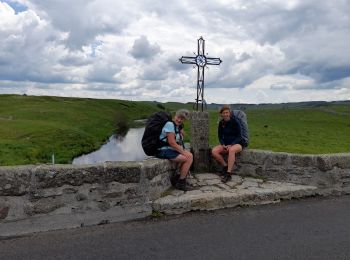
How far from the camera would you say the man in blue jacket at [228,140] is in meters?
7.53

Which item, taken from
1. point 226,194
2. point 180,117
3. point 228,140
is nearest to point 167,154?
point 180,117

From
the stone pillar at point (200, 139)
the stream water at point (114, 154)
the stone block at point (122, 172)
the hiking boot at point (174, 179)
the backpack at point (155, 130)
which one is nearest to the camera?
the stone block at point (122, 172)

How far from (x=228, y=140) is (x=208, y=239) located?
317 centimetres

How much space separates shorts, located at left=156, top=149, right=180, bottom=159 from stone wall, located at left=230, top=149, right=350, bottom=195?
1.92m

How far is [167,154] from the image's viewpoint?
22.2 ft

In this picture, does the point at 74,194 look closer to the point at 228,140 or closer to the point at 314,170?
the point at 228,140

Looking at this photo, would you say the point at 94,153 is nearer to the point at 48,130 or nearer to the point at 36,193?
the point at 48,130

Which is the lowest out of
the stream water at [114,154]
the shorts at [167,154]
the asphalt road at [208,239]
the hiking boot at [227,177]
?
the stream water at [114,154]

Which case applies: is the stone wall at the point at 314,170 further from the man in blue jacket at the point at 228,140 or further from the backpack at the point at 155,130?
the backpack at the point at 155,130

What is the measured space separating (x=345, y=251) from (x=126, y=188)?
3.04m

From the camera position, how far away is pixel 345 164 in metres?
7.23

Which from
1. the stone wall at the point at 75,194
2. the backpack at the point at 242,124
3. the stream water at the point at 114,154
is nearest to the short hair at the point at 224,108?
the backpack at the point at 242,124


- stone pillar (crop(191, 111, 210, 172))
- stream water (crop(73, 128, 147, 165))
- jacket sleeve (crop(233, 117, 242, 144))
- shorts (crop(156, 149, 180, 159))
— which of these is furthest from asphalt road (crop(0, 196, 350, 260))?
stream water (crop(73, 128, 147, 165))

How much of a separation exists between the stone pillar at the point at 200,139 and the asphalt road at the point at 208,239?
2.01m
